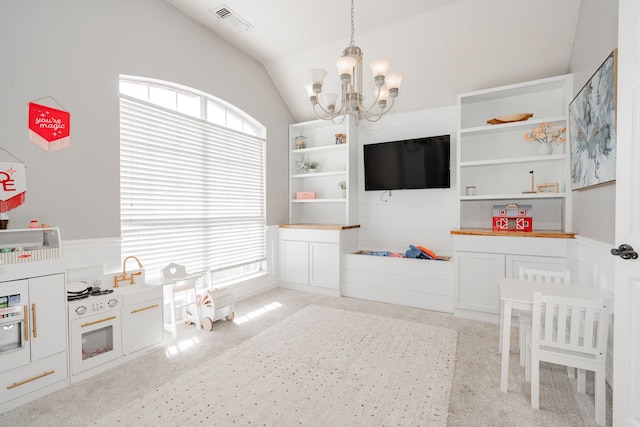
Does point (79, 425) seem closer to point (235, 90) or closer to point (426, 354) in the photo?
point (426, 354)

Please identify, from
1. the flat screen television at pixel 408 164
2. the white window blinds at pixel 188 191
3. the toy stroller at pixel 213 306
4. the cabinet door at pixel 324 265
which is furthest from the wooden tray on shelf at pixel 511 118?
the toy stroller at pixel 213 306

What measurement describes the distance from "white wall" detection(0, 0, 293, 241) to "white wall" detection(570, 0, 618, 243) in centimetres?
369

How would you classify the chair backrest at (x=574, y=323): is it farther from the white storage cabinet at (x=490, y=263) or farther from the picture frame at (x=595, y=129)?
the white storage cabinet at (x=490, y=263)

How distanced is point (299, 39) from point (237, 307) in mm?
3386

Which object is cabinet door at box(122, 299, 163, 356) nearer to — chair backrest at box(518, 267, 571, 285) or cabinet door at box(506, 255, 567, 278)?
chair backrest at box(518, 267, 571, 285)

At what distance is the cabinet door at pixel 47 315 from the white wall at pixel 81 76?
1.74 feet

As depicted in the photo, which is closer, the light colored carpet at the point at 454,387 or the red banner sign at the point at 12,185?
the light colored carpet at the point at 454,387

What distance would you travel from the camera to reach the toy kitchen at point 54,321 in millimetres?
1857

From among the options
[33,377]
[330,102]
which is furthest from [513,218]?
[33,377]

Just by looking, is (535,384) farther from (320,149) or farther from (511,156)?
(320,149)

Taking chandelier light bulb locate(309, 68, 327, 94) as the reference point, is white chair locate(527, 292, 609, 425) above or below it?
below

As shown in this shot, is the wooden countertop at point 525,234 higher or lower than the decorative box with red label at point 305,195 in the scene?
lower

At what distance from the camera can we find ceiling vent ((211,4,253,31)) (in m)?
3.21

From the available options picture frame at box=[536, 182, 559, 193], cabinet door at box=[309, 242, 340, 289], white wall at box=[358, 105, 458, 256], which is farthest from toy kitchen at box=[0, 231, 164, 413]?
picture frame at box=[536, 182, 559, 193]
